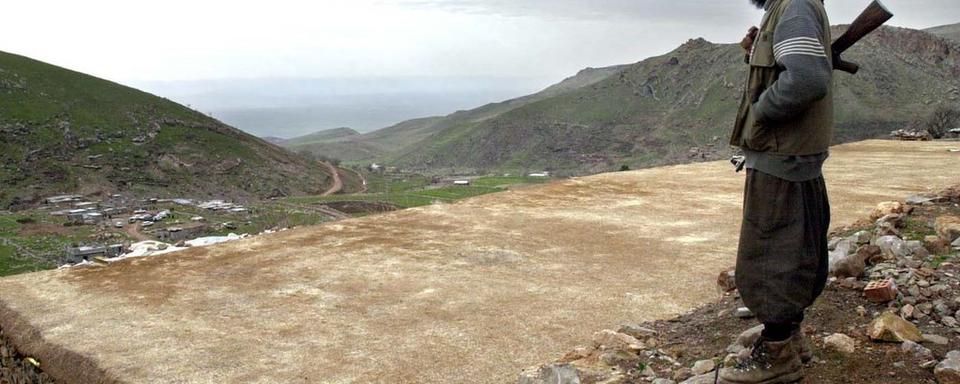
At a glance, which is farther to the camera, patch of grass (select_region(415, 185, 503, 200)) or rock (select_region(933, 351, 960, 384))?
patch of grass (select_region(415, 185, 503, 200))

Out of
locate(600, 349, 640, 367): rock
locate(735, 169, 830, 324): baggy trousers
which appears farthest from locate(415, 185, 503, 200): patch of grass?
locate(735, 169, 830, 324): baggy trousers

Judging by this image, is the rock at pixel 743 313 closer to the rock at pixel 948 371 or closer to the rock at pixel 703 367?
the rock at pixel 703 367

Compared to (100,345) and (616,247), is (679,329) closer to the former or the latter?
(616,247)

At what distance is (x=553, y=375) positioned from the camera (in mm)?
3988

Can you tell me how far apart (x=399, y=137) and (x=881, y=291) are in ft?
557

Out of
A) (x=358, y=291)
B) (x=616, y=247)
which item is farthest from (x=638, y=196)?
(x=358, y=291)

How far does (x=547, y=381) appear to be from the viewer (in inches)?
156

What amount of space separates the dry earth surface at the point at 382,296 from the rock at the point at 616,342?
459mm

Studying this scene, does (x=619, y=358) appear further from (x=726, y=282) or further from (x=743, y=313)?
(x=726, y=282)

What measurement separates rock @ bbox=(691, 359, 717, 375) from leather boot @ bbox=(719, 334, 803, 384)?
1.82 feet

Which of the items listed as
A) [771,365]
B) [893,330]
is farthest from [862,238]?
[771,365]

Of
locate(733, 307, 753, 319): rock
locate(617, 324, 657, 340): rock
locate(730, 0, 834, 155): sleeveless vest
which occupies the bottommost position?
locate(617, 324, 657, 340): rock

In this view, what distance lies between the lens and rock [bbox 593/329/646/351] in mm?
4422

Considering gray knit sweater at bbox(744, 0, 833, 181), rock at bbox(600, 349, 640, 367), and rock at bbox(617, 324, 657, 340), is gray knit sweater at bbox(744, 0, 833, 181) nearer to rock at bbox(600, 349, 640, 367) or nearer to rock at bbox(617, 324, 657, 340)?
rock at bbox(600, 349, 640, 367)
